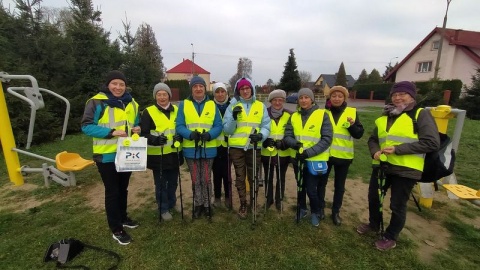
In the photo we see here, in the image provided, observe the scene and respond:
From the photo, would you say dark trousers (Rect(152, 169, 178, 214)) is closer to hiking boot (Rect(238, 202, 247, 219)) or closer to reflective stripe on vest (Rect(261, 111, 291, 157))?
hiking boot (Rect(238, 202, 247, 219))

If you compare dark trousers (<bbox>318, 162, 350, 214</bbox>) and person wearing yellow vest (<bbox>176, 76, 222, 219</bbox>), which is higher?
person wearing yellow vest (<bbox>176, 76, 222, 219</bbox>)

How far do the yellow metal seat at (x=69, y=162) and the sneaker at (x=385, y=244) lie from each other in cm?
560

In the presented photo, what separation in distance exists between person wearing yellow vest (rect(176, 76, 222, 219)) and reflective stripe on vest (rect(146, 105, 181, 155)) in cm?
11

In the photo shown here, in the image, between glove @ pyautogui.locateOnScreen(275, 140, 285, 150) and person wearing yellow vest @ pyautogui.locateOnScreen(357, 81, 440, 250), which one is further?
glove @ pyautogui.locateOnScreen(275, 140, 285, 150)

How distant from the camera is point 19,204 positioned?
4945mm

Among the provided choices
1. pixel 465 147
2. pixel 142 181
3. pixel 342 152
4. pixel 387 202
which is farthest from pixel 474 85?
pixel 142 181

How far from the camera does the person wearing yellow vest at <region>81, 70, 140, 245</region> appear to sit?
336 centimetres

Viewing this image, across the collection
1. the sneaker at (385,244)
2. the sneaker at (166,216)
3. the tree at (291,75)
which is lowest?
the sneaker at (385,244)

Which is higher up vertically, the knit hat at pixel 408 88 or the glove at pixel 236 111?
the knit hat at pixel 408 88

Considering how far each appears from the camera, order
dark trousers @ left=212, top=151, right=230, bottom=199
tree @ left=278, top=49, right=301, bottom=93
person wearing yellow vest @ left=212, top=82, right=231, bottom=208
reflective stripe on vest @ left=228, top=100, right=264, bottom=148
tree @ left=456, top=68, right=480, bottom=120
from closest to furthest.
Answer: reflective stripe on vest @ left=228, top=100, right=264, bottom=148, person wearing yellow vest @ left=212, top=82, right=231, bottom=208, dark trousers @ left=212, top=151, right=230, bottom=199, tree @ left=456, top=68, right=480, bottom=120, tree @ left=278, top=49, right=301, bottom=93

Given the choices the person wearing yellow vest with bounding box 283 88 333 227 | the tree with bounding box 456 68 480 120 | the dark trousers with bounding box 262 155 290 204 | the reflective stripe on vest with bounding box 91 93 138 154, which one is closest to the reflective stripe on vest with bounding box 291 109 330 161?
the person wearing yellow vest with bounding box 283 88 333 227

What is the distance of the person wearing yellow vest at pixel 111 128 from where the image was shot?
336 cm

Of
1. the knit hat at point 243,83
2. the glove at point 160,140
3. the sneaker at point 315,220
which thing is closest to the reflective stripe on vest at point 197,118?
the glove at point 160,140

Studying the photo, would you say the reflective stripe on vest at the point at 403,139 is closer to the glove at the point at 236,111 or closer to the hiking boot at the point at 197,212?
the glove at the point at 236,111
